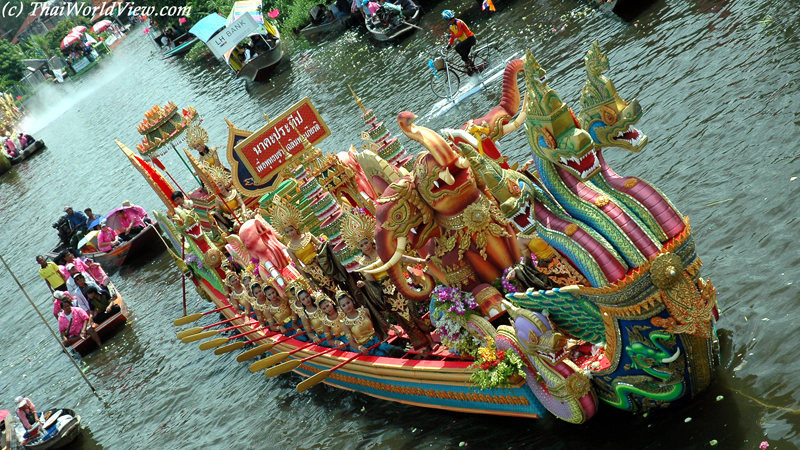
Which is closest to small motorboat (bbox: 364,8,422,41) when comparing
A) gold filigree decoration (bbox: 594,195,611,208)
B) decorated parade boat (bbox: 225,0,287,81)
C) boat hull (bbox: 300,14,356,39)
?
boat hull (bbox: 300,14,356,39)

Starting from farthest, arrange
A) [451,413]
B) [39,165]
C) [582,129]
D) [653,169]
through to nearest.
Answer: [39,165] → [653,169] → [451,413] → [582,129]

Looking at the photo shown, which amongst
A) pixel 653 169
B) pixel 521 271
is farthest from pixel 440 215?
A: pixel 653 169

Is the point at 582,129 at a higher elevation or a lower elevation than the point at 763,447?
higher

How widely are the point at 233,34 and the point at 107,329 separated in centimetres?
2203

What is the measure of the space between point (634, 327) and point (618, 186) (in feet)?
4.93

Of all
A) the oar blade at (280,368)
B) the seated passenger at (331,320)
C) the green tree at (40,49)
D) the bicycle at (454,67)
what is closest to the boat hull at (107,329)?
the oar blade at (280,368)

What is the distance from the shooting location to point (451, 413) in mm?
10289

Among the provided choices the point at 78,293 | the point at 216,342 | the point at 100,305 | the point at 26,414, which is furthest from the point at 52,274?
the point at 216,342

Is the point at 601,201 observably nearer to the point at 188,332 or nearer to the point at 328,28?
the point at 188,332

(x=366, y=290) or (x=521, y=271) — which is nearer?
(x=521, y=271)

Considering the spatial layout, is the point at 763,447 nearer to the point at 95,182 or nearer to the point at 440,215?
the point at 440,215

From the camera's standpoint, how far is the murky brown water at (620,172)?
8.15 metres

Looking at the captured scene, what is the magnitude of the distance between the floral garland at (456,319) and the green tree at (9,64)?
8236 centimetres

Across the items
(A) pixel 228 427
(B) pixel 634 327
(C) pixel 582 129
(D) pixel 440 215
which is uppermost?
(C) pixel 582 129
